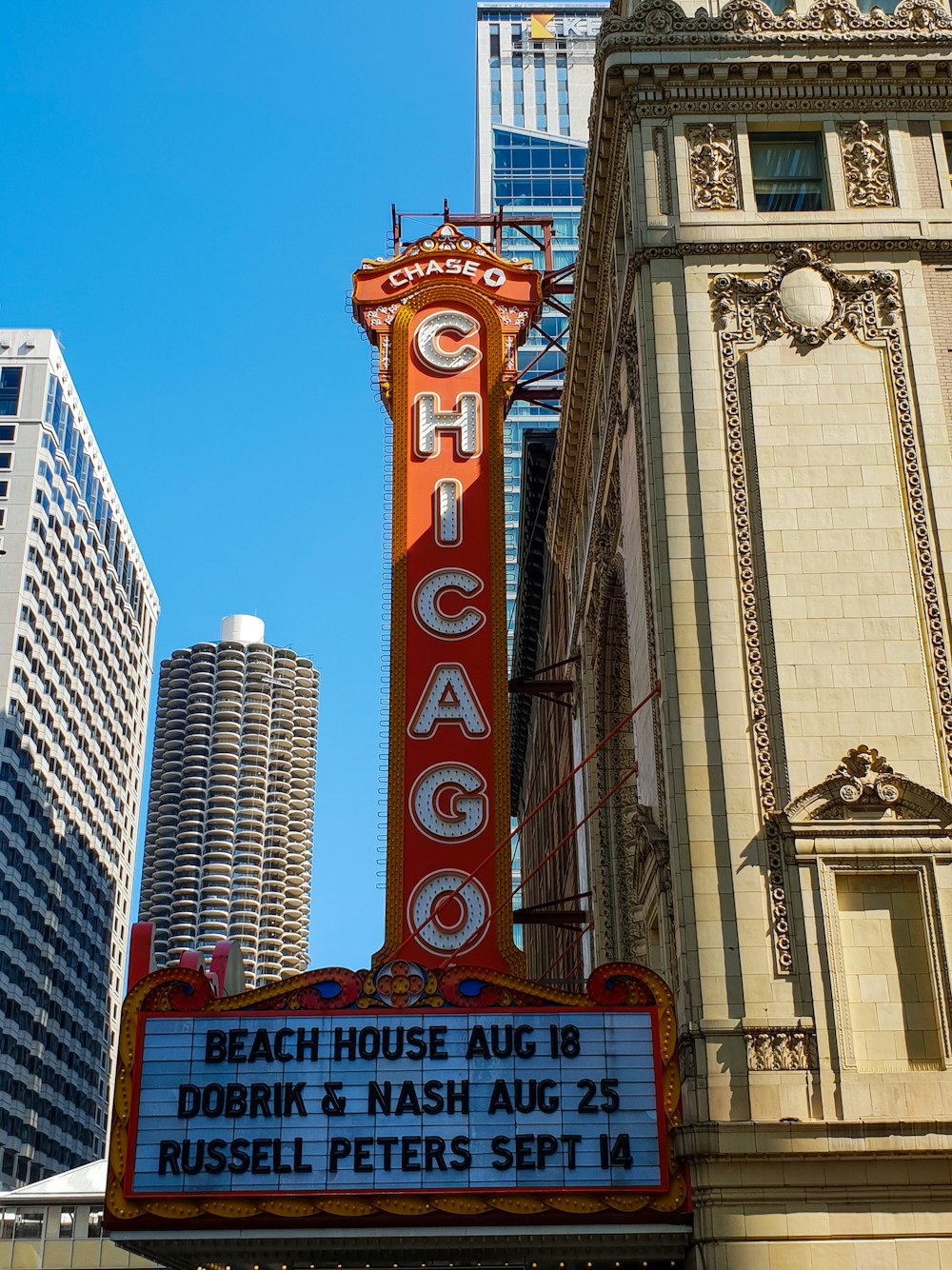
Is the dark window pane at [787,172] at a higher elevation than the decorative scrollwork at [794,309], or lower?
higher

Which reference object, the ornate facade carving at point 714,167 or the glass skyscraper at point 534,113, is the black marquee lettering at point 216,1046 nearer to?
the ornate facade carving at point 714,167

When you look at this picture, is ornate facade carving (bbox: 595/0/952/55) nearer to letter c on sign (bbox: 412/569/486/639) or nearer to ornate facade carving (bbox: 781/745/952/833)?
letter c on sign (bbox: 412/569/486/639)

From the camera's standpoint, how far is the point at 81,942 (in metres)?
115

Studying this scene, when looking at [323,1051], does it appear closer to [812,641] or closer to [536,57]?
[812,641]

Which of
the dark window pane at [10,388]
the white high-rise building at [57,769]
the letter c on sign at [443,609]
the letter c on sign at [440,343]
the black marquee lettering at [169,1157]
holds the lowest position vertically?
the black marquee lettering at [169,1157]

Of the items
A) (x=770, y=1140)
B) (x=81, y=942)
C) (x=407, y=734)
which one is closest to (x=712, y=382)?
(x=407, y=734)

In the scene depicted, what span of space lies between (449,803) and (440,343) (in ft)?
36.5

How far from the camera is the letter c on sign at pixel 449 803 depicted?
28516 millimetres

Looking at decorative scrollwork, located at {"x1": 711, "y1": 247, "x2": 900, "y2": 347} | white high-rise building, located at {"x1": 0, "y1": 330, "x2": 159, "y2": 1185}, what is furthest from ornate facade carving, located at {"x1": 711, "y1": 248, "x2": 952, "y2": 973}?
white high-rise building, located at {"x1": 0, "y1": 330, "x2": 159, "y2": 1185}

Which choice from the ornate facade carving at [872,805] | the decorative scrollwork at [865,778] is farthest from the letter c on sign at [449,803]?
the decorative scrollwork at [865,778]

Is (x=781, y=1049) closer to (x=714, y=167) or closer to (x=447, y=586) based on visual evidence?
(x=447, y=586)

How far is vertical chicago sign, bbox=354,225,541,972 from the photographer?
27922 millimetres

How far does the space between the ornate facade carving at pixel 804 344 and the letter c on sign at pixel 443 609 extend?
7900 millimetres

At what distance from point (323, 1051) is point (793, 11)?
780 inches
